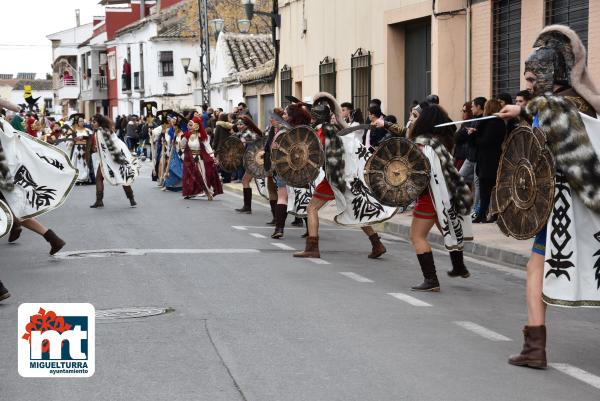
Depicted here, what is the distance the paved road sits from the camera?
5.89 meters

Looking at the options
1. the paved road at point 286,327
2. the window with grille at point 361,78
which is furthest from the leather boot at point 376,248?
the window with grille at point 361,78

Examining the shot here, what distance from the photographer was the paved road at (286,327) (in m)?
5.89

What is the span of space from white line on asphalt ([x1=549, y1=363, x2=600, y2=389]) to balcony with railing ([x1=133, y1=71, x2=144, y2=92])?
194 feet

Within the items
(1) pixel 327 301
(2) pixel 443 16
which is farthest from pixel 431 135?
(2) pixel 443 16

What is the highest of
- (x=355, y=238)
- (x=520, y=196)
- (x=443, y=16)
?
(x=443, y=16)

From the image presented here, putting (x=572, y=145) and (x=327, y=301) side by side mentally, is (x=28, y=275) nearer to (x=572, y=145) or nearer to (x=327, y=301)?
(x=327, y=301)

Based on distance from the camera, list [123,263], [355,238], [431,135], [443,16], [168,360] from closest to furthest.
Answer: [168,360]
[431,135]
[123,263]
[355,238]
[443,16]

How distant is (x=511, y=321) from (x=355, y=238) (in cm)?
643

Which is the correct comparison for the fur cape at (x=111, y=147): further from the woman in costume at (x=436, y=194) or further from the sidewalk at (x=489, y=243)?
the woman in costume at (x=436, y=194)

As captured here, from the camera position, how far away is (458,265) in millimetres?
10148

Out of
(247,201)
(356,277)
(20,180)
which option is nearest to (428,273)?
(356,277)

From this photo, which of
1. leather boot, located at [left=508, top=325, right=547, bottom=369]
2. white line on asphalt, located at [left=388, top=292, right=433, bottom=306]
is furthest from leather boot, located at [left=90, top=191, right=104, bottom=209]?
leather boot, located at [left=508, top=325, right=547, bottom=369]

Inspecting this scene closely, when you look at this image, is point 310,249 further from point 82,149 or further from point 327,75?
point 327,75

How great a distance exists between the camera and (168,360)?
6.50 metres
